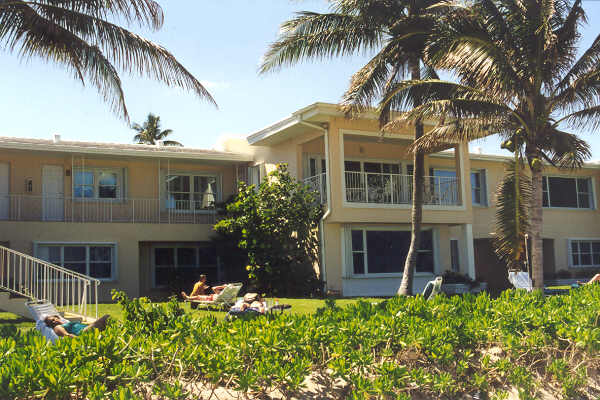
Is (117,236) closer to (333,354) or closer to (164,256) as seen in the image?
(164,256)

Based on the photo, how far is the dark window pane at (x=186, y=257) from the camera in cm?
2200

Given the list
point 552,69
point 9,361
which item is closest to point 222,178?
point 552,69

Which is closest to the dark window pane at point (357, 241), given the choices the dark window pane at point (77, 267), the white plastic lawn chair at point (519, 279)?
the white plastic lawn chair at point (519, 279)

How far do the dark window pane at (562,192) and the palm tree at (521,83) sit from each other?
498 inches

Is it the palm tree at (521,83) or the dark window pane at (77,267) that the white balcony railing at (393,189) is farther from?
the dark window pane at (77,267)

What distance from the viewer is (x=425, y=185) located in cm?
2105

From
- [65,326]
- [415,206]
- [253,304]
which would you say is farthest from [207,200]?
[65,326]

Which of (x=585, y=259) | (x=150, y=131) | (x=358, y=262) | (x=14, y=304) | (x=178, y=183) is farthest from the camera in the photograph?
(x=150, y=131)

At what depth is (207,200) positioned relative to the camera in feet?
74.0

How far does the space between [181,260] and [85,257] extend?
11.2ft

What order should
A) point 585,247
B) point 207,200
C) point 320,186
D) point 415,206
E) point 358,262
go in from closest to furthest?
point 415,206
point 320,186
point 358,262
point 207,200
point 585,247

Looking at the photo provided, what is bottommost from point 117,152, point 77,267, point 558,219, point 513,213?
point 77,267

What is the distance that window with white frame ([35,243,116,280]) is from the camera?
1928 centimetres

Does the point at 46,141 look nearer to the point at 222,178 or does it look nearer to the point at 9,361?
the point at 222,178
